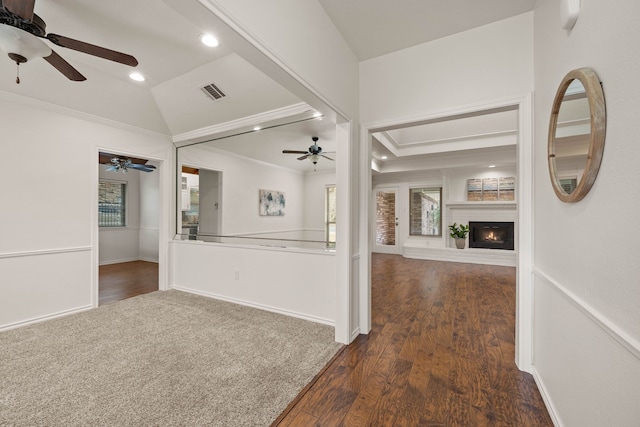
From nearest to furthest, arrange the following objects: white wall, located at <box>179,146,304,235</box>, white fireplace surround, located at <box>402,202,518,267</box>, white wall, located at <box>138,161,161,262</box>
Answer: white wall, located at <box>179,146,304,235</box> → white fireplace surround, located at <box>402,202,518,267</box> → white wall, located at <box>138,161,161,262</box>

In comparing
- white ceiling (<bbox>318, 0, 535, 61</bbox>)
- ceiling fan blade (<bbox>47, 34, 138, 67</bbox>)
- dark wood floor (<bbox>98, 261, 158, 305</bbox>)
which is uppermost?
white ceiling (<bbox>318, 0, 535, 61</bbox>)

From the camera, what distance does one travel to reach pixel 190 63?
2.93 metres

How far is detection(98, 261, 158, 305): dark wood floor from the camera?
4062 mm

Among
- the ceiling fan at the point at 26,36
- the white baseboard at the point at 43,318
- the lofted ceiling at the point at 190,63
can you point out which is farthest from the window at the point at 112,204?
the ceiling fan at the point at 26,36

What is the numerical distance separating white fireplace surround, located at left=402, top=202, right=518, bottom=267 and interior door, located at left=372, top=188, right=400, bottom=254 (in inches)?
28.8

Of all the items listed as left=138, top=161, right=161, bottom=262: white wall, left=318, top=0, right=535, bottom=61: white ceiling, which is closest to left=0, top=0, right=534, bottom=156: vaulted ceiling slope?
left=318, top=0, right=535, bottom=61: white ceiling

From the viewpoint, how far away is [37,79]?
109 inches

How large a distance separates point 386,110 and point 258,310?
2.72 meters

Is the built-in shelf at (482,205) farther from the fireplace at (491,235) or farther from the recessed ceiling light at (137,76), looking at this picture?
the recessed ceiling light at (137,76)

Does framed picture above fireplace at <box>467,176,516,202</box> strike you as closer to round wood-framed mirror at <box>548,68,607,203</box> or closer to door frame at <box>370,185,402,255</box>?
door frame at <box>370,185,402,255</box>

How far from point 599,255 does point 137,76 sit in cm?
420

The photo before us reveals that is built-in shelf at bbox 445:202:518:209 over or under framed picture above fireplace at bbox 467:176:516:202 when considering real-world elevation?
under

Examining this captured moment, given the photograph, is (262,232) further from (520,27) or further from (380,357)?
(520,27)

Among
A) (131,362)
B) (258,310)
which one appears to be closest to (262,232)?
(258,310)
